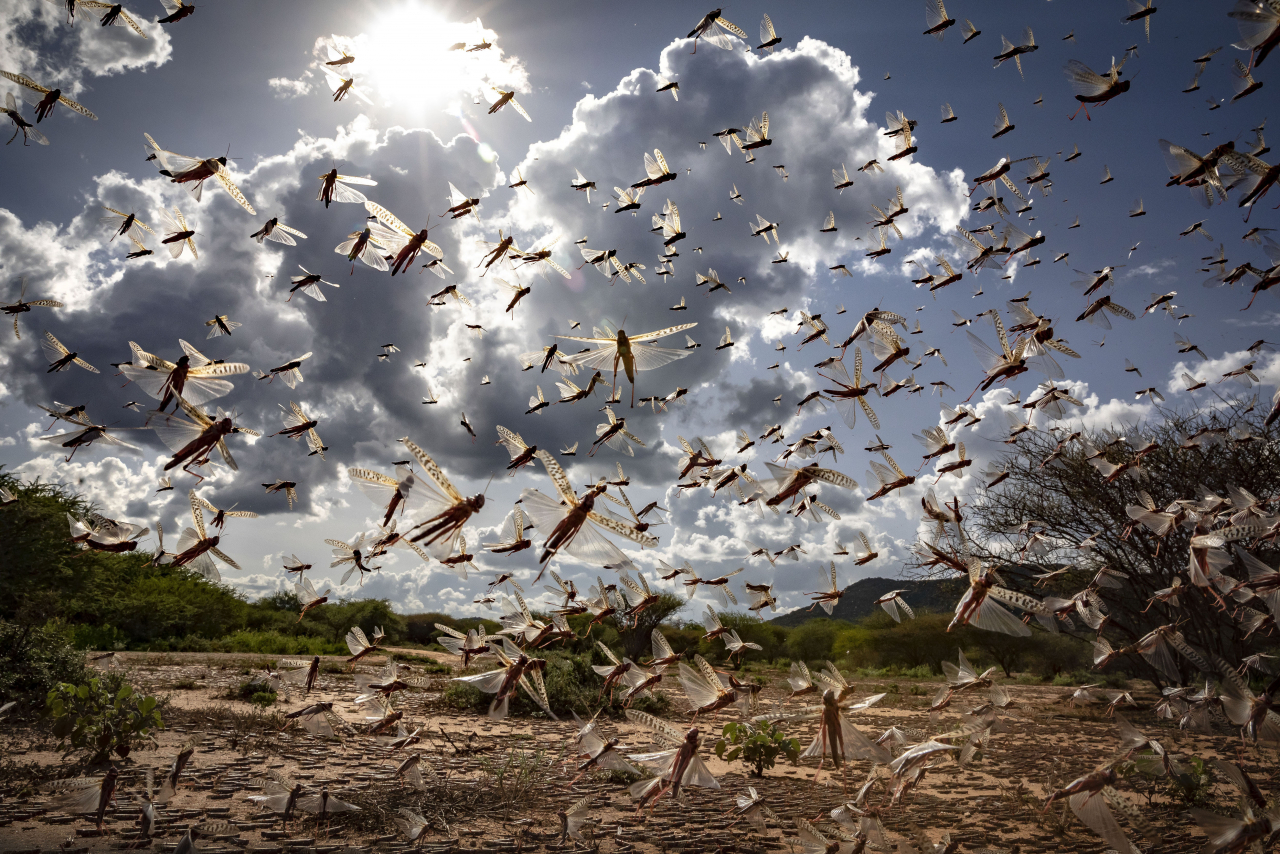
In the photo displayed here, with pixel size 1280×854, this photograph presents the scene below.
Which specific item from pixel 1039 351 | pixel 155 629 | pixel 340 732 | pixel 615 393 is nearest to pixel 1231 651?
pixel 1039 351

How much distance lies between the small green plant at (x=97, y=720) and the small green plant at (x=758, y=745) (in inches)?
230

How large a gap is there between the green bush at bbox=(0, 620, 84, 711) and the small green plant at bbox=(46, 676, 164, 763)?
5.72ft

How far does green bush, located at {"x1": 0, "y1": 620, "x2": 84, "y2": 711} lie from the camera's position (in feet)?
21.9

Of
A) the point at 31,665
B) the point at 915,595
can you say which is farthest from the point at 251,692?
the point at 915,595

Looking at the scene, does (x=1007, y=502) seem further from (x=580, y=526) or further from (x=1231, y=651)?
(x=580, y=526)

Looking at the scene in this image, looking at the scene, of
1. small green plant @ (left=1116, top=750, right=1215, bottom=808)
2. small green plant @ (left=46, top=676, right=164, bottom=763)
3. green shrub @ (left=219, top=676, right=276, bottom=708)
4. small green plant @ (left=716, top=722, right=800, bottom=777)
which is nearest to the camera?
small green plant @ (left=46, top=676, right=164, bottom=763)

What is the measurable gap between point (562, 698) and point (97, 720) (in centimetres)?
615

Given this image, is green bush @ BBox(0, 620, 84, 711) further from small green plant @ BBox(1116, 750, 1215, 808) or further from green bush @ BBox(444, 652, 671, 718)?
small green plant @ BBox(1116, 750, 1215, 808)

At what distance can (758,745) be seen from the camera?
6.65 m

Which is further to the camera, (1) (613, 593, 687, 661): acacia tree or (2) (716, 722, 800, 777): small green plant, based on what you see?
(1) (613, 593, 687, 661): acacia tree

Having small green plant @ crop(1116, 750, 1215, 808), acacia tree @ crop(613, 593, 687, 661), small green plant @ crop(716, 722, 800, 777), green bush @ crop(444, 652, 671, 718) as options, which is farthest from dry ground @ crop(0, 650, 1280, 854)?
acacia tree @ crop(613, 593, 687, 661)

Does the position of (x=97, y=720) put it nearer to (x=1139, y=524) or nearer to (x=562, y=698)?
(x=562, y=698)

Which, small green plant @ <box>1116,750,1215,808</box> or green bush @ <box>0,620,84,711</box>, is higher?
green bush @ <box>0,620,84,711</box>

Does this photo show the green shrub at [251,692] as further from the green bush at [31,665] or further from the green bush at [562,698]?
the green bush at [562,698]
